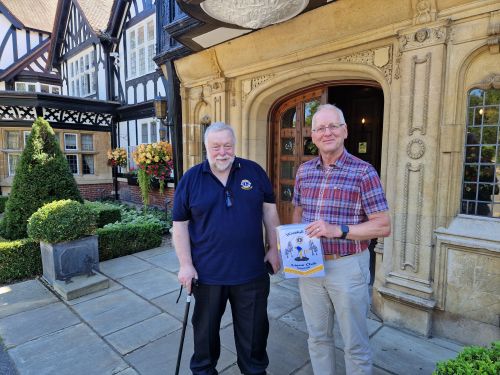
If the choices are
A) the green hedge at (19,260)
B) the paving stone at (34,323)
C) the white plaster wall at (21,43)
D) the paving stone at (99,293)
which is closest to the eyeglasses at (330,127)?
the paving stone at (34,323)

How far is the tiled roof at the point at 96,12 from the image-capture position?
12.5m

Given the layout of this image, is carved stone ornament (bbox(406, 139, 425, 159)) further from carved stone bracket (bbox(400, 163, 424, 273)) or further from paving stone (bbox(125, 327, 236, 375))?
paving stone (bbox(125, 327, 236, 375))

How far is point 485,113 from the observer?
271 centimetres

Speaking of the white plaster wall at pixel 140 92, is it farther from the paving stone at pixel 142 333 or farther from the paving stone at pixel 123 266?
the paving stone at pixel 142 333

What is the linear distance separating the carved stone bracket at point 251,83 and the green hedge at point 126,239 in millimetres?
2996

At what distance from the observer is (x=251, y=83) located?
15.2 ft

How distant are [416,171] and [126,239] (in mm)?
4661

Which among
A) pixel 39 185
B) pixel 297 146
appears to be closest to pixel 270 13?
pixel 297 146

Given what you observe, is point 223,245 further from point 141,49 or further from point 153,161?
point 141,49

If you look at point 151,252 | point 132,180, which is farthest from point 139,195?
point 151,252

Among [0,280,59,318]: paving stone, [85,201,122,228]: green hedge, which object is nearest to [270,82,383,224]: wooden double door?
[0,280,59,318]: paving stone

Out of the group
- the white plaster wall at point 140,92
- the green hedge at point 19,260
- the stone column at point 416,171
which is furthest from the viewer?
the white plaster wall at point 140,92

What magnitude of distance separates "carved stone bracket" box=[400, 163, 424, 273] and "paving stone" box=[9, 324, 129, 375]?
8.91 feet

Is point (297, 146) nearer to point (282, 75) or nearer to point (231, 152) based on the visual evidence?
point (282, 75)
